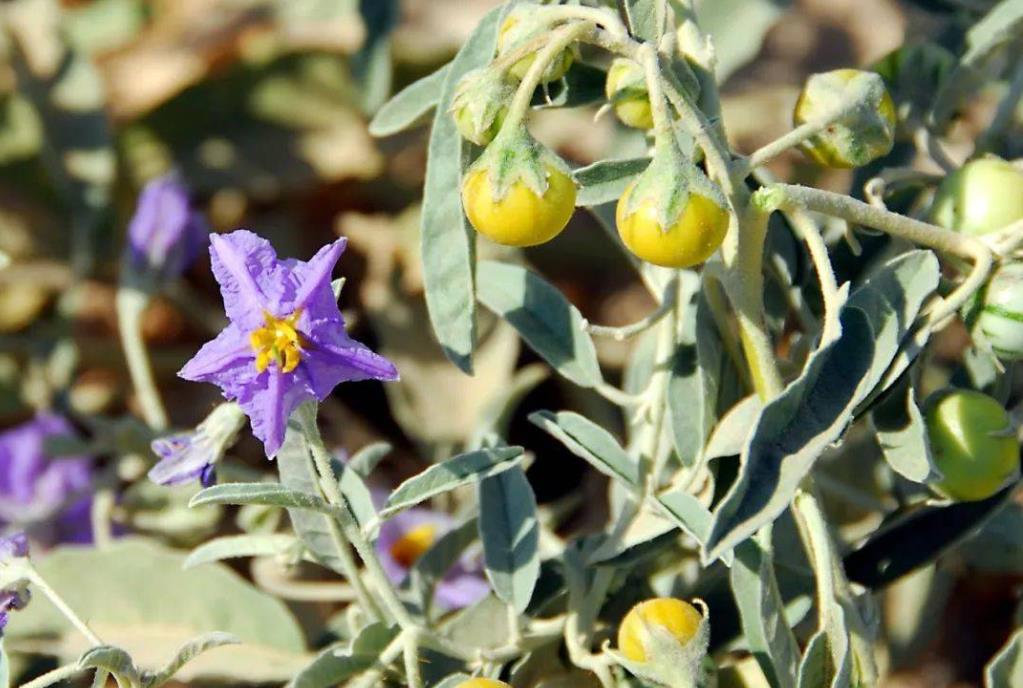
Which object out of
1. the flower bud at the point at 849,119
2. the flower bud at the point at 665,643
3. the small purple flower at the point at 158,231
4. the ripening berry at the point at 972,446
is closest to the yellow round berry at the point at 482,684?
the flower bud at the point at 665,643

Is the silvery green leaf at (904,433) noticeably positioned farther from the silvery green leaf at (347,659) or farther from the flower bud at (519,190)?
the silvery green leaf at (347,659)

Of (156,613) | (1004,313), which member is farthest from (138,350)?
(1004,313)

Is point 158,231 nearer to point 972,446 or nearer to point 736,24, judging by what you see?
point 736,24

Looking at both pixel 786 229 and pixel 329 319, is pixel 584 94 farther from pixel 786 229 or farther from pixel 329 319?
pixel 329 319

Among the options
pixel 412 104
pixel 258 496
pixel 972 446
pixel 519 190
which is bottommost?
pixel 972 446

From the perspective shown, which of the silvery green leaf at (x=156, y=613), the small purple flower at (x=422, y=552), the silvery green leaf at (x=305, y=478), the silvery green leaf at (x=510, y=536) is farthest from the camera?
the small purple flower at (x=422, y=552)

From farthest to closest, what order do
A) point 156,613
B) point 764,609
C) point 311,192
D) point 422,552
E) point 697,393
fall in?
point 311,192 < point 422,552 < point 156,613 < point 697,393 < point 764,609

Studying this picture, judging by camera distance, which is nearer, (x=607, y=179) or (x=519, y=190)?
(x=519, y=190)

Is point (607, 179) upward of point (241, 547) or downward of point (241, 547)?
upward
